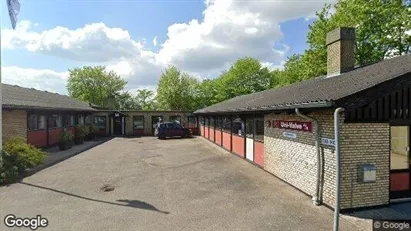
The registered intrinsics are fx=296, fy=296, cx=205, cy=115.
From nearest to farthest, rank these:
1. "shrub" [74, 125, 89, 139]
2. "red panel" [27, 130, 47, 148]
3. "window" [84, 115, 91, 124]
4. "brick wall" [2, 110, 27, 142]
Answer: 1. "brick wall" [2, 110, 27, 142]
2. "red panel" [27, 130, 47, 148]
3. "shrub" [74, 125, 89, 139]
4. "window" [84, 115, 91, 124]

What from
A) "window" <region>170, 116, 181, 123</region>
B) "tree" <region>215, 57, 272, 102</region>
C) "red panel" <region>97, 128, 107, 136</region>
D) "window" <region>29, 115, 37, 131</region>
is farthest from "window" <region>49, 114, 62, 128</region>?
"tree" <region>215, 57, 272, 102</region>

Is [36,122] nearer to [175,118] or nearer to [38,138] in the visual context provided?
[38,138]

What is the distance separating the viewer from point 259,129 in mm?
12750

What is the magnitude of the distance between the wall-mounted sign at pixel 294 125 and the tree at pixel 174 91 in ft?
136

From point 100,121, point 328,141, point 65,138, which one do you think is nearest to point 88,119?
point 100,121

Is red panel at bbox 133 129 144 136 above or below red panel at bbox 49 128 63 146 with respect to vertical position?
below

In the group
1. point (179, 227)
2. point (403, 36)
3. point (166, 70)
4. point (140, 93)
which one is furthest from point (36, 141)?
point (140, 93)

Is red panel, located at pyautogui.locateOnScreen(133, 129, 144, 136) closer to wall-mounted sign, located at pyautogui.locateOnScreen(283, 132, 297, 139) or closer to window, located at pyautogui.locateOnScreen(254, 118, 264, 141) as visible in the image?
window, located at pyautogui.locateOnScreen(254, 118, 264, 141)

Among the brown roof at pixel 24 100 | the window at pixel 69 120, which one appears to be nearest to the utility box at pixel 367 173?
the brown roof at pixel 24 100

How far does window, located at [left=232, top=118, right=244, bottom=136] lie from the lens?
50.6 feet

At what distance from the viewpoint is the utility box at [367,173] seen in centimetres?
709

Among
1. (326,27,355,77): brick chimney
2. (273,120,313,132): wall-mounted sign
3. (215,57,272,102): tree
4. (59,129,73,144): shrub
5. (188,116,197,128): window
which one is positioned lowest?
(59,129,73,144): shrub

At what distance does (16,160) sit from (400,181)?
12.7 metres

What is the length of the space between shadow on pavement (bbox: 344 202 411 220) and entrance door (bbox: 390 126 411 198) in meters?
0.54
